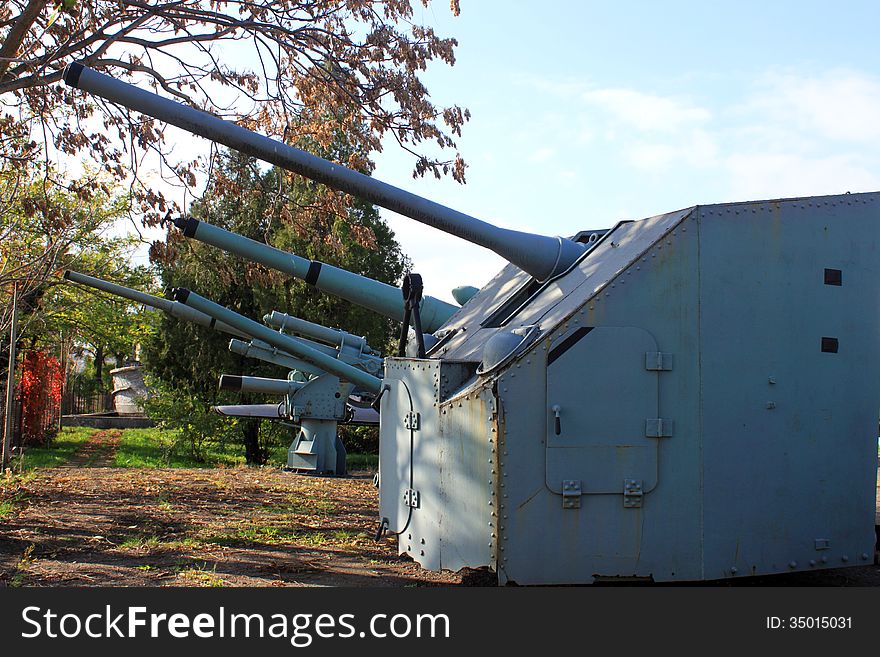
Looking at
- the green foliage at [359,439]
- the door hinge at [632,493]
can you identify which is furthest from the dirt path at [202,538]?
the green foliage at [359,439]

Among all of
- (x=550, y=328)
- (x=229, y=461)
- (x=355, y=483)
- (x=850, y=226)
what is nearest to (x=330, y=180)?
(x=550, y=328)

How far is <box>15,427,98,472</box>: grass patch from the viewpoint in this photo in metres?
15.5

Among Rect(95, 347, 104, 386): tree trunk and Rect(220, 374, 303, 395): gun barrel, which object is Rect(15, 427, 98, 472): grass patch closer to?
Rect(220, 374, 303, 395): gun barrel

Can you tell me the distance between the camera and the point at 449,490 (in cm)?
562

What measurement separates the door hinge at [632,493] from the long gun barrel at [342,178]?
1.74m

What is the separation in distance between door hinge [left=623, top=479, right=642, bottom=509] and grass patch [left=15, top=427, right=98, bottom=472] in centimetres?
1082

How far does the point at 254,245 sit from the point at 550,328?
447 cm

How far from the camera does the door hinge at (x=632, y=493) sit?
17.1 ft

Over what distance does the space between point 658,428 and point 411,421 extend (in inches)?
64.7

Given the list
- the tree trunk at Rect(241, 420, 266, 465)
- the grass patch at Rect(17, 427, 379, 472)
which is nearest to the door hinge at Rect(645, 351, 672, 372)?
the grass patch at Rect(17, 427, 379, 472)

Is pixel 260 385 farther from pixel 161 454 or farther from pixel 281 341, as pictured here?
pixel 161 454

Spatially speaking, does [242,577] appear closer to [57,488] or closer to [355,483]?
[57,488]

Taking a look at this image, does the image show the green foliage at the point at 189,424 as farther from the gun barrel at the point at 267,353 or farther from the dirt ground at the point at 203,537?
the dirt ground at the point at 203,537

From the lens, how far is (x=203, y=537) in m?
8.20
